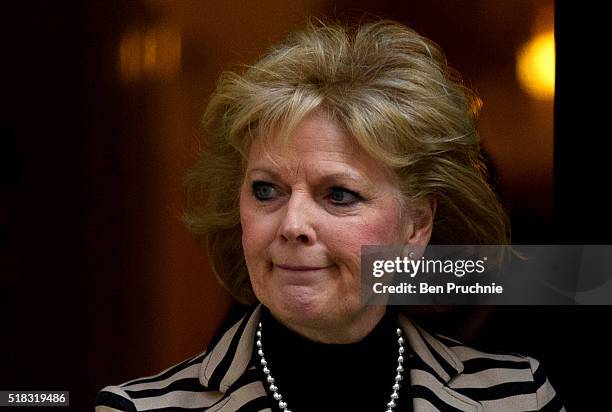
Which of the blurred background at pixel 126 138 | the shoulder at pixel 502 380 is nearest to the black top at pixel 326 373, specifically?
the shoulder at pixel 502 380

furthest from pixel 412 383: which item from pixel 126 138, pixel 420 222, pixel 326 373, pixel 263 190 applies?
pixel 126 138

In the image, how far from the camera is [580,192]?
1690 millimetres

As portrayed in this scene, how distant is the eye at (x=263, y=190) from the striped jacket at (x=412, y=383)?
0.20 meters

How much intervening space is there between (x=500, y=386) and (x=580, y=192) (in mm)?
379

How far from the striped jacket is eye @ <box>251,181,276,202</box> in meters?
0.20

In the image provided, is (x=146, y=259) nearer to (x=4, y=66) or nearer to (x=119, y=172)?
(x=119, y=172)

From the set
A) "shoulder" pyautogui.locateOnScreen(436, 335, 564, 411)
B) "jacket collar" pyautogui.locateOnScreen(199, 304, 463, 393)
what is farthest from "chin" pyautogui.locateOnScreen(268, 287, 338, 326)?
"shoulder" pyautogui.locateOnScreen(436, 335, 564, 411)

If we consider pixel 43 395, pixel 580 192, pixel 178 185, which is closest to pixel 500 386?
pixel 580 192

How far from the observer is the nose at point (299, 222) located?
1.39m

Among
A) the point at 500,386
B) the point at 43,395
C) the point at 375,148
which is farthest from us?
the point at 43,395

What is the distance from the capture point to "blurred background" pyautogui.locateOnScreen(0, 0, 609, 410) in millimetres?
1703

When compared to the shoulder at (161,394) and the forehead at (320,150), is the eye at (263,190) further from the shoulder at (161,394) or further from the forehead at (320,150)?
the shoulder at (161,394)

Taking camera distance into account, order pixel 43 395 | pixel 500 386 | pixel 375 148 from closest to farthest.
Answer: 1. pixel 375 148
2. pixel 500 386
3. pixel 43 395

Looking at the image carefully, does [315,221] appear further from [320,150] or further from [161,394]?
[161,394]
